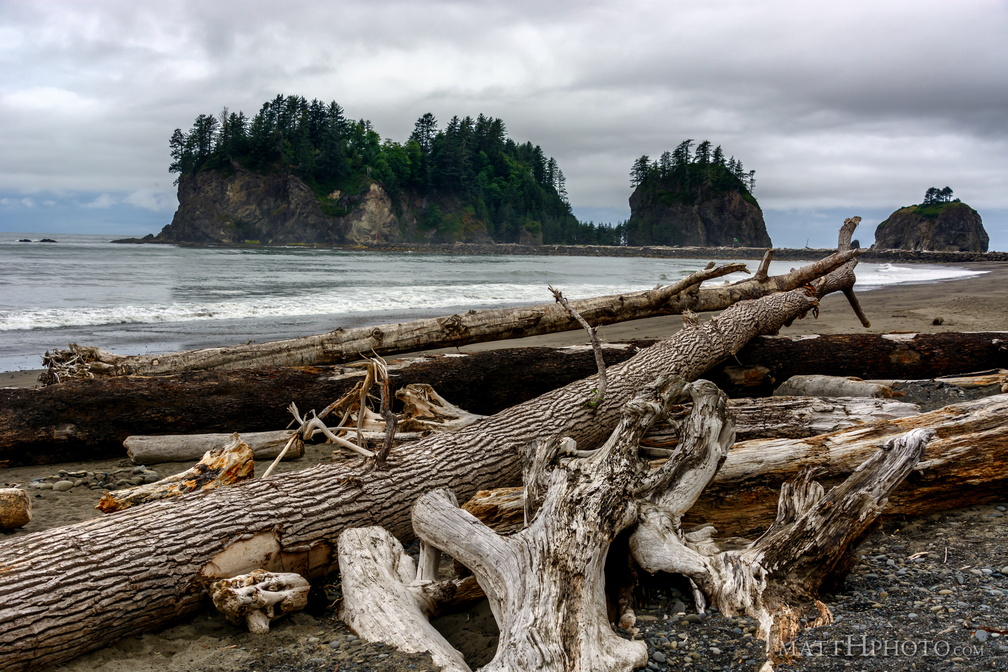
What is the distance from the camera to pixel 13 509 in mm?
4406

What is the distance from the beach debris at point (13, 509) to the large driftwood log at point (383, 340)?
255 centimetres

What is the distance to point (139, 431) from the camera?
6.13 m

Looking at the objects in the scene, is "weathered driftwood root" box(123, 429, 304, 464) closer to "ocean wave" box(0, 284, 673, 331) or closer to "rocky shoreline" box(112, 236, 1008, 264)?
"ocean wave" box(0, 284, 673, 331)

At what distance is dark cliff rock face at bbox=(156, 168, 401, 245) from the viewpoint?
9719cm

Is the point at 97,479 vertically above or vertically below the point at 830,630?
below

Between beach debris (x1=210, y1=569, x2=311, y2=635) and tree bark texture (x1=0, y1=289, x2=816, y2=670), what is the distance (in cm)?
22

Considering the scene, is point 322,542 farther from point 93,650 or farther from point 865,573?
point 865,573

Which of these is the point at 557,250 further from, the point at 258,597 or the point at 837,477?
the point at 258,597

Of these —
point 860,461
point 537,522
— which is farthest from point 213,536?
point 860,461

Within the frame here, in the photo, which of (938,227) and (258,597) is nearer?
(258,597)

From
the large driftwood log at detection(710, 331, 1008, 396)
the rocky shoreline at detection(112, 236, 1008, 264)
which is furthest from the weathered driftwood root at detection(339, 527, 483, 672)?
the rocky shoreline at detection(112, 236, 1008, 264)

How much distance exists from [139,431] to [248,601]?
3.53 metres

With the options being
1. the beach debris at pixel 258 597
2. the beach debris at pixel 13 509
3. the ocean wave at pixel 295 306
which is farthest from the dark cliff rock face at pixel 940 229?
the beach debris at pixel 13 509

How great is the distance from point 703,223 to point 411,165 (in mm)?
58106
